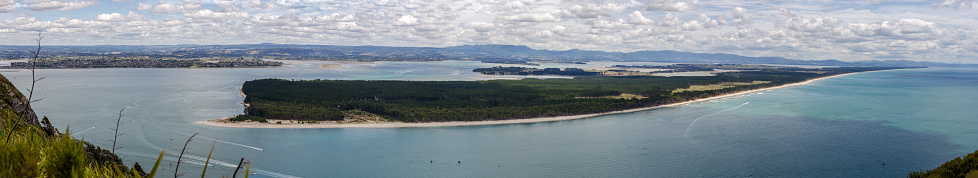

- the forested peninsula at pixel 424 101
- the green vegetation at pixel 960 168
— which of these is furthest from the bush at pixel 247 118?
the green vegetation at pixel 960 168

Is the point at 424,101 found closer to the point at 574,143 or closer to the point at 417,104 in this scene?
the point at 417,104

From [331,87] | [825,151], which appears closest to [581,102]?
[825,151]

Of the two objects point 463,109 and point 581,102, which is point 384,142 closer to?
point 463,109

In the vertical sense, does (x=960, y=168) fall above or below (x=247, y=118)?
above

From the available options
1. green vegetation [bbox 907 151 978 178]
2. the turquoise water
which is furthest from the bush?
green vegetation [bbox 907 151 978 178]

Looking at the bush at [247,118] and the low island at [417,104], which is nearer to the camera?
the bush at [247,118]

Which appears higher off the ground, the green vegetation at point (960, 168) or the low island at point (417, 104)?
the green vegetation at point (960, 168)

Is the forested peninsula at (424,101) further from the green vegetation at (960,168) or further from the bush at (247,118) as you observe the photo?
the green vegetation at (960,168)

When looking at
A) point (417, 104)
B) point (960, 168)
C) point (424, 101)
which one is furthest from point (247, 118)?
point (960, 168)

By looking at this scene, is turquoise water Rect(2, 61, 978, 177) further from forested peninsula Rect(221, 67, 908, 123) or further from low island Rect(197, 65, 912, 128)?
forested peninsula Rect(221, 67, 908, 123)
